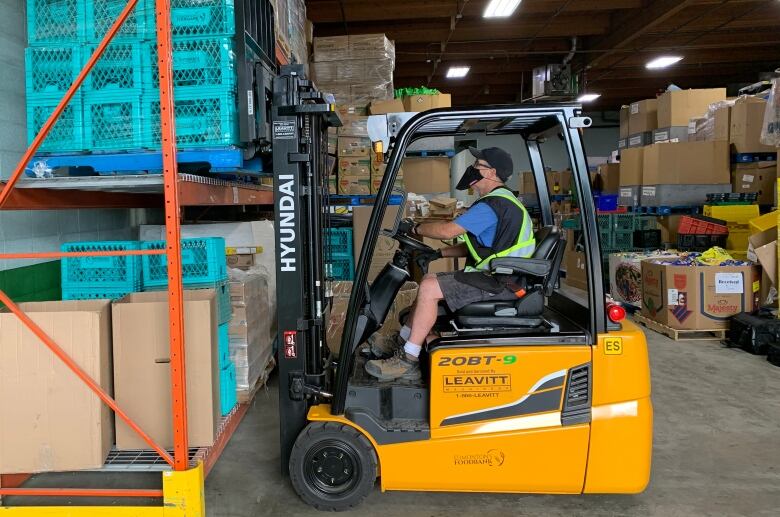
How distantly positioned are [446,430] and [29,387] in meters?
2.15

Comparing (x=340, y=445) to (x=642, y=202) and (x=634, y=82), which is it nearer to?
(x=642, y=202)

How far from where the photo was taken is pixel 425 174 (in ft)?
25.9

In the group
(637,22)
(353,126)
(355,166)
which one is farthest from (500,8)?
(355,166)

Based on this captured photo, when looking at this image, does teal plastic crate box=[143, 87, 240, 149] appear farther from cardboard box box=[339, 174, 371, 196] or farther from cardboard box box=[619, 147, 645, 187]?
cardboard box box=[619, 147, 645, 187]

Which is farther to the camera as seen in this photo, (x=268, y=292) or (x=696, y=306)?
(x=696, y=306)

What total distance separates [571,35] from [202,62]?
1042 centimetres

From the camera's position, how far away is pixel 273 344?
5734 mm

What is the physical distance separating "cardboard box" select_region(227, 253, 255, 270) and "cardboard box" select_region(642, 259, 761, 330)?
5.01 meters

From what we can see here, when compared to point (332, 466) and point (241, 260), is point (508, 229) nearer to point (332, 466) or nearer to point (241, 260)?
point (332, 466)

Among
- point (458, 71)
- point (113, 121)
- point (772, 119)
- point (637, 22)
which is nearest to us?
point (113, 121)

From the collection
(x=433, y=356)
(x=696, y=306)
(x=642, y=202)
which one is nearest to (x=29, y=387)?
(x=433, y=356)

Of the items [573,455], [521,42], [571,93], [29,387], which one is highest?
[521,42]

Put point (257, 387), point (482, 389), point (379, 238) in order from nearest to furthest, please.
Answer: point (482, 389), point (257, 387), point (379, 238)

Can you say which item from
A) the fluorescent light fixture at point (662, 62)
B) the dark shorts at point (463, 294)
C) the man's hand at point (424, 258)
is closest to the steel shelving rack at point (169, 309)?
the man's hand at point (424, 258)
